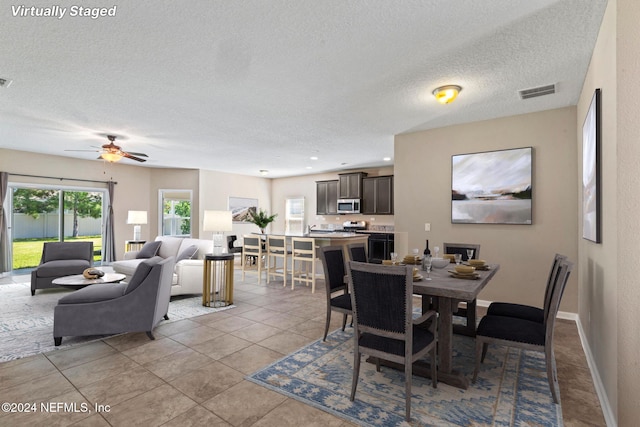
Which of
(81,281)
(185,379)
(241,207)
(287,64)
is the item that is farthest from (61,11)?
(241,207)

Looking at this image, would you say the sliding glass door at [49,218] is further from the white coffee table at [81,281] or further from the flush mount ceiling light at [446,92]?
the flush mount ceiling light at [446,92]

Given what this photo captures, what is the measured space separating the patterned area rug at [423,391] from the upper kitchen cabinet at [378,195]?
205 inches

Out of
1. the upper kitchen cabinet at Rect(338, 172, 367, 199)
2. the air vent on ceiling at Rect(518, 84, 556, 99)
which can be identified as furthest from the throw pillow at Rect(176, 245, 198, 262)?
the air vent on ceiling at Rect(518, 84, 556, 99)

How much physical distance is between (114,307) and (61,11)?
2540 millimetres

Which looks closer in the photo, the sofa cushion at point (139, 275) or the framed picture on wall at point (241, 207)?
the sofa cushion at point (139, 275)

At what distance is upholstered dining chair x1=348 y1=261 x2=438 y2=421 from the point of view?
1.96 m

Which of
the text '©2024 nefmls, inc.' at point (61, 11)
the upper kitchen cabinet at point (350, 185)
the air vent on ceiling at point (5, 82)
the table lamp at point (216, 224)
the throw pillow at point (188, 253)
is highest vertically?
the text '©2024 nefmls, inc.' at point (61, 11)

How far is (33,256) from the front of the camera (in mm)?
7164

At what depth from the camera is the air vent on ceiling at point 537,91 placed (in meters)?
3.38

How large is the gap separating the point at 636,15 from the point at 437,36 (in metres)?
1.15

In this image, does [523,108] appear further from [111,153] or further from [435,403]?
[111,153]

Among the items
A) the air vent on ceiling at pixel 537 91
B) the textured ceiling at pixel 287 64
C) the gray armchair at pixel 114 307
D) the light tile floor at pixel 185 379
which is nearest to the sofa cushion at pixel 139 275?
the gray armchair at pixel 114 307

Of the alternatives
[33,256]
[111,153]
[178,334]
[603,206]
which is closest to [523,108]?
[603,206]

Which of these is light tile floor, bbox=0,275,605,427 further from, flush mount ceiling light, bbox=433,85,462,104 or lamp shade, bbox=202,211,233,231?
flush mount ceiling light, bbox=433,85,462,104
